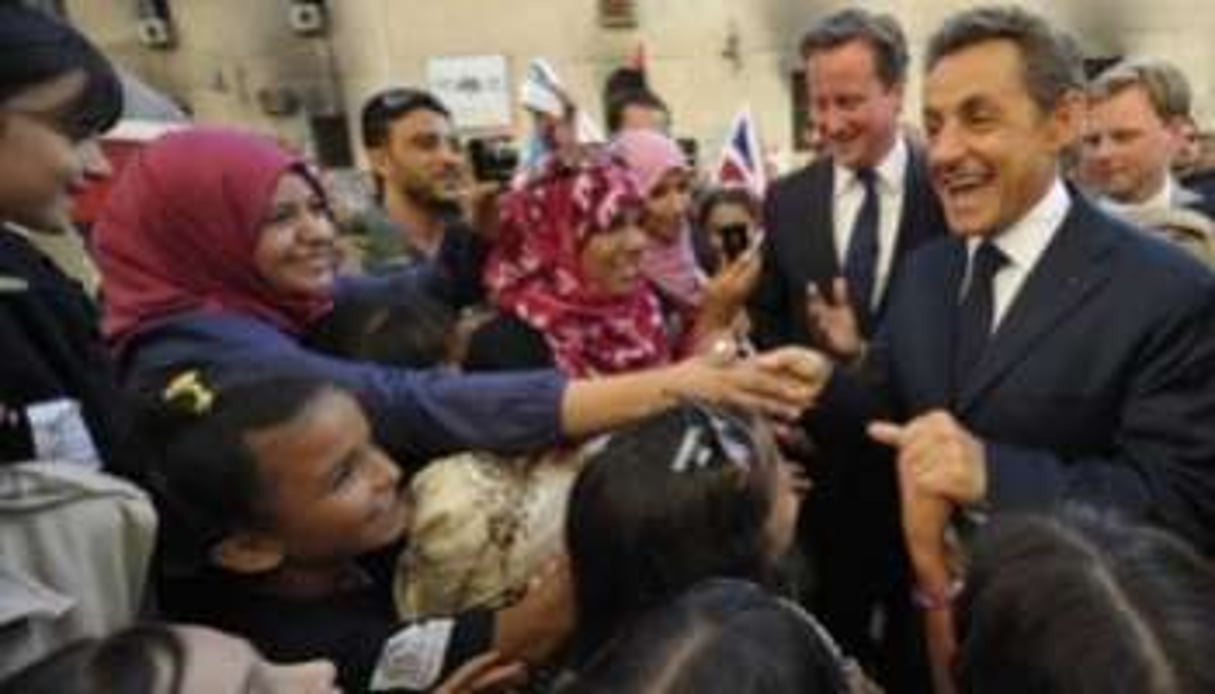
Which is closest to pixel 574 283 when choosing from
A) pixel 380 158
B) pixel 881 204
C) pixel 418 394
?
pixel 418 394

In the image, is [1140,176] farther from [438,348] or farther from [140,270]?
[140,270]

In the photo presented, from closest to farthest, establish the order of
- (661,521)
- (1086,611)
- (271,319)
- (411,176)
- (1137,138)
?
Answer: 1. (1086,611)
2. (661,521)
3. (271,319)
4. (1137,138)
5. (411,176)

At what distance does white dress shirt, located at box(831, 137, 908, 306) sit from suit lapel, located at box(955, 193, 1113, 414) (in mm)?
828

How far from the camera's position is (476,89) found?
33.8ft

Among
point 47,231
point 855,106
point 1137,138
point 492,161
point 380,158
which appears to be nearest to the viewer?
point 47,231

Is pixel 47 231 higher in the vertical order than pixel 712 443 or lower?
higher

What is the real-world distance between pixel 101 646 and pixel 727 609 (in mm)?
534

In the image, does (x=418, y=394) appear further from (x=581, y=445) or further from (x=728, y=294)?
(x=728, y=294)

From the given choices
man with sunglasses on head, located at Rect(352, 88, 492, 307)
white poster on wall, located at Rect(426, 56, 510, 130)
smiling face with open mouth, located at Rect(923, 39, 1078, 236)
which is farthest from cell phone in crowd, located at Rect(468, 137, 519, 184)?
white poster on wall, located at Rect(426, 56, 510, 130)

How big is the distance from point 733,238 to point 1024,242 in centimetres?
224

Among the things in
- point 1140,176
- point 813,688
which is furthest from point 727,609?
point 1140,176

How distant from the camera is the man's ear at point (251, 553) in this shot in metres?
1.41

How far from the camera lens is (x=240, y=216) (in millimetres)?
1811

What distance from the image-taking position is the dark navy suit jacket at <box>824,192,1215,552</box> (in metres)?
1.46
